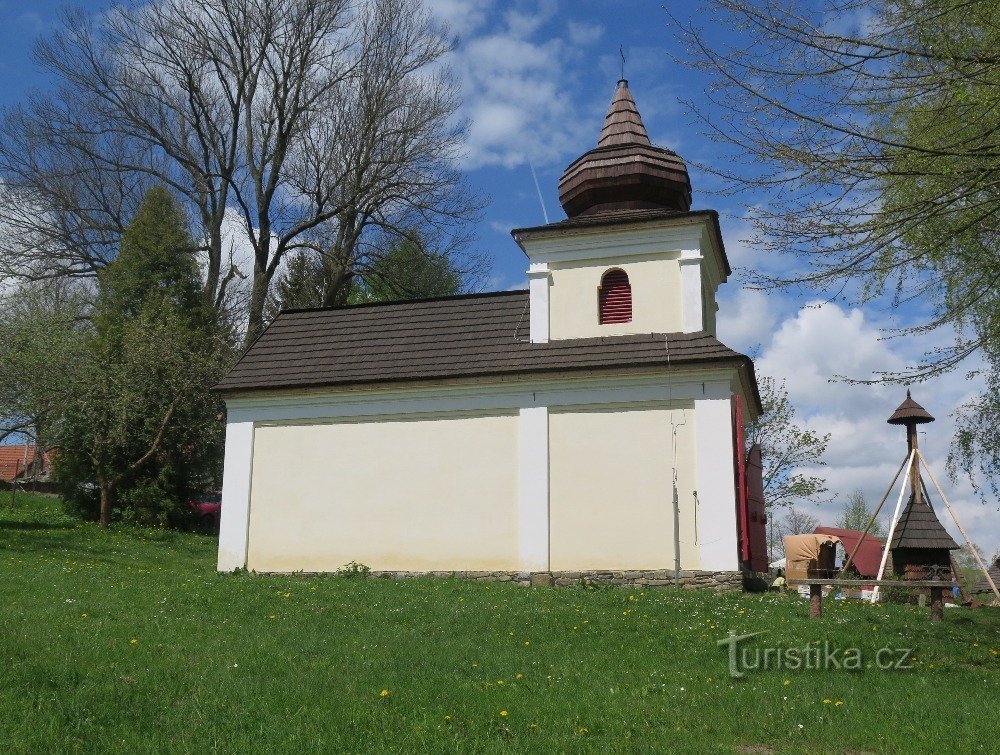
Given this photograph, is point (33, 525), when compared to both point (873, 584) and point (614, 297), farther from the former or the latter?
point (873, 584)

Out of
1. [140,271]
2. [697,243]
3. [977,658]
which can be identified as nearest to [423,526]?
[697,243]

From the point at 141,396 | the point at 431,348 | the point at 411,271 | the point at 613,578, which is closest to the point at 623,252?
the point at 431,348

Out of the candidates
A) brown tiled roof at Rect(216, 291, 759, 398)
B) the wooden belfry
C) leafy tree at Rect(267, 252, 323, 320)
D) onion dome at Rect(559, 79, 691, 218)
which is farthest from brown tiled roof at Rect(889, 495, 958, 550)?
leafy tree at Rect(267, 252, 323, 320)

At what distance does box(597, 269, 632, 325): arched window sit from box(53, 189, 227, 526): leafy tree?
1436 centimetres

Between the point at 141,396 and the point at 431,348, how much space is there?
1198 centimetres

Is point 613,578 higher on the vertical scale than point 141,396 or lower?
lower

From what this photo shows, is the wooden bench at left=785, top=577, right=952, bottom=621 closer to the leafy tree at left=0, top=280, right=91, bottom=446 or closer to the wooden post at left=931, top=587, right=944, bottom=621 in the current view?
the wooden post at left=931, top=587, right=944, bottom=621

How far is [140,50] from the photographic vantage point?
3022cm

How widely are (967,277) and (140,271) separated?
25.7 metres

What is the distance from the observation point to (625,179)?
18172 millimetres

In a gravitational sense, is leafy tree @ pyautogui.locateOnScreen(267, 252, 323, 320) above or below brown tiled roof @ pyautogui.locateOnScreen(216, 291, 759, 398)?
above

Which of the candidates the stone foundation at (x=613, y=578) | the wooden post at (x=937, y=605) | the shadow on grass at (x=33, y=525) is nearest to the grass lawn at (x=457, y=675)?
the wooden post at (x=937, y=605)

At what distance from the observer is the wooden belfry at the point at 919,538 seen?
16.4 meters

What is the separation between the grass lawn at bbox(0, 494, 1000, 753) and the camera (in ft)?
19.8
